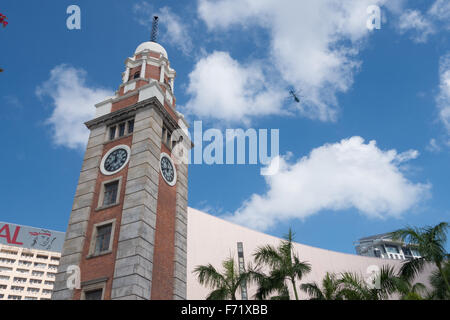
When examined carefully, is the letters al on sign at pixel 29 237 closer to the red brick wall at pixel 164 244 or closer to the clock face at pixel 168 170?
the clock face at pixel 168 170

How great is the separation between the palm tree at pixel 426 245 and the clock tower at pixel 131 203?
1123cm

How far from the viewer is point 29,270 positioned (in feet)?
335

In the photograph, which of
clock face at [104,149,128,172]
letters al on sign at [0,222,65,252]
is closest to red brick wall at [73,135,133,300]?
clock face at [104,149,128,172]

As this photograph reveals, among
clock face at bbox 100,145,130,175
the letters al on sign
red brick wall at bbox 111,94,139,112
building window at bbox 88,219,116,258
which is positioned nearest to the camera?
building window at bbox 88,219,116,258

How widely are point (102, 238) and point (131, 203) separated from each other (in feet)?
7.60

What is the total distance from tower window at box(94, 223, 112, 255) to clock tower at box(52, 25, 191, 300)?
0.18ft

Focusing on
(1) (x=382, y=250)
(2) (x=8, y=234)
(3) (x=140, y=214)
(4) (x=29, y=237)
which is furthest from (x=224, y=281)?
(1) (x=382, y=250)

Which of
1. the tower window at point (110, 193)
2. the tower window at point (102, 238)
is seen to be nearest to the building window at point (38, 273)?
the tower window at point (110, 193)

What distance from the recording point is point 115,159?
24078 millimetres

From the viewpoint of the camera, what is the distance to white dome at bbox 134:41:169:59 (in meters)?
32.2

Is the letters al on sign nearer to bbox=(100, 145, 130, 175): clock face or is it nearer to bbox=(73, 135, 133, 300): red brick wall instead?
bbox=(100, 145, 130, 175): clock face

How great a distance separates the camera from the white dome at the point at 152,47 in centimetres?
3216

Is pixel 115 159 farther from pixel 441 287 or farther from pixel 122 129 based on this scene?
pixel 441 287

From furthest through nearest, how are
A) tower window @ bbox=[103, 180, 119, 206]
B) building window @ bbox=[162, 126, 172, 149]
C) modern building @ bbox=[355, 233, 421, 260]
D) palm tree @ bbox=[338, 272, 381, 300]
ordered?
1. modern building @ bbox=[355, 233, 421, 260]
2. building window @ bbox=[162, 126, 172, 149]
3. tower window @ bbox=[103, 180, 119, 206]
4. palm tree @ bbox=[338, 272, 381, 300]
